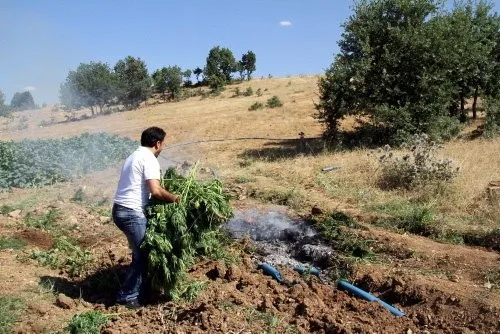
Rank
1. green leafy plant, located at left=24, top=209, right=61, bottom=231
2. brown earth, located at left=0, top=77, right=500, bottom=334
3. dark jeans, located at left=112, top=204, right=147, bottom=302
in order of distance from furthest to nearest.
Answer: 1. green leafy plant, located at left=24, top=209, right=61, bottom=231
2. dark jeans, located at left=112, top=204, right=147, bottom=302
3. brown earth, located at left=0, top=77, right=500, bottom=334

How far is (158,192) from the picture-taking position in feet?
14.4

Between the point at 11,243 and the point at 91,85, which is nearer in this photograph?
the point at 11,243

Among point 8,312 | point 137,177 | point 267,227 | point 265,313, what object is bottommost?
point 267,227

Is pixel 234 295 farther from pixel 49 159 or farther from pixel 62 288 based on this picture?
pixel 49 159

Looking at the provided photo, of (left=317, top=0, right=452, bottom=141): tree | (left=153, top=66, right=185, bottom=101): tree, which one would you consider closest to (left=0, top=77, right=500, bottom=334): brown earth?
(left=317, top=0, right=452, bottom=141): tree

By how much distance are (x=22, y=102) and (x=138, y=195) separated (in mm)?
59192

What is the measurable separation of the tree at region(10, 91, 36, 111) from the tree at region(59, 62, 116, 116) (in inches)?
754

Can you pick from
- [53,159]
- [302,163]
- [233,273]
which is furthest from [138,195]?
[53,159]

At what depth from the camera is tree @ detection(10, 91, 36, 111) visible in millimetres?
→ 54406

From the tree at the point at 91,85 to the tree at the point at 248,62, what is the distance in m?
18.5

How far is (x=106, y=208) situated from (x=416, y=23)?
33.2 ft

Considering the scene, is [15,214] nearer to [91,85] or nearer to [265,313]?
[265,313]

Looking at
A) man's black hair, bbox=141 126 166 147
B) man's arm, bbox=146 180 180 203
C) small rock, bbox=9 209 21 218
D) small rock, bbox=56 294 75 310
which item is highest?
man's black hair, bbox=141 126 166 147

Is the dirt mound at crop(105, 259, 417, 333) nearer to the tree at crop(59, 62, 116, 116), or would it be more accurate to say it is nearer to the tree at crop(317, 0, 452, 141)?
the tree at crop(317, 0, 452, 141)
